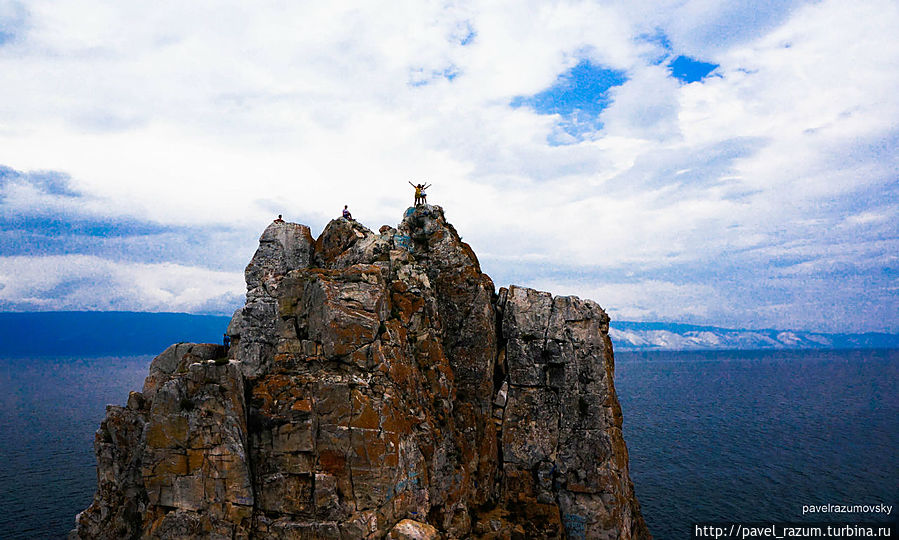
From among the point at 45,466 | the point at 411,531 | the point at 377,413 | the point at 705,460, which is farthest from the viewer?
the point at 705,460

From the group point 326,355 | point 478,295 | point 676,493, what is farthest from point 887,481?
point 326,355

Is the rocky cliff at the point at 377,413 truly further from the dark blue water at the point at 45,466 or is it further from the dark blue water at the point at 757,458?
the dark blue water at the point at 45,466

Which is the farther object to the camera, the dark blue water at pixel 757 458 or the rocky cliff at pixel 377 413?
the dark blue water at pixel 757 458

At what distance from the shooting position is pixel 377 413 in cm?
2762

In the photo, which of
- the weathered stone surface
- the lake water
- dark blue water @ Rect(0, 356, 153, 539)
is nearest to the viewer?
the weathered stone surface

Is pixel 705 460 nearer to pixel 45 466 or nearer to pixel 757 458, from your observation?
pixel 757 458

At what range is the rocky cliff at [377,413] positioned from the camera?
2705 cm

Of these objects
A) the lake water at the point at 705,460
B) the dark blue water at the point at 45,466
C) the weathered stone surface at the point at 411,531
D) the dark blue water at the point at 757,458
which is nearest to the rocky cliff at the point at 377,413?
the weathered stone surface at the point at 411,531

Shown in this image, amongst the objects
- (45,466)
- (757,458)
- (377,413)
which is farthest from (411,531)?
(757,458)

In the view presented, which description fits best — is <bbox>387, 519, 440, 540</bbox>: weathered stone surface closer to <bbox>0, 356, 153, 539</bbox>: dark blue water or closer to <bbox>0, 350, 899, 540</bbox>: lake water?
<bbox>0, 350, 899, 540</bbox>: lake water

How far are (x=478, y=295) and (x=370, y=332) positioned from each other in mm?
12560

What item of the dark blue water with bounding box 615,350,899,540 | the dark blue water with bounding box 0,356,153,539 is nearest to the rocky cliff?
the dark blue water with bounding box 615,350,899,540

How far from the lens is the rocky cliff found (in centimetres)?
2705

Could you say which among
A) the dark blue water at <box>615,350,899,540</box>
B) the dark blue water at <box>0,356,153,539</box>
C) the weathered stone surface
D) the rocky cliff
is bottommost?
the dark blue water at <box>0,356,153,539</box>
